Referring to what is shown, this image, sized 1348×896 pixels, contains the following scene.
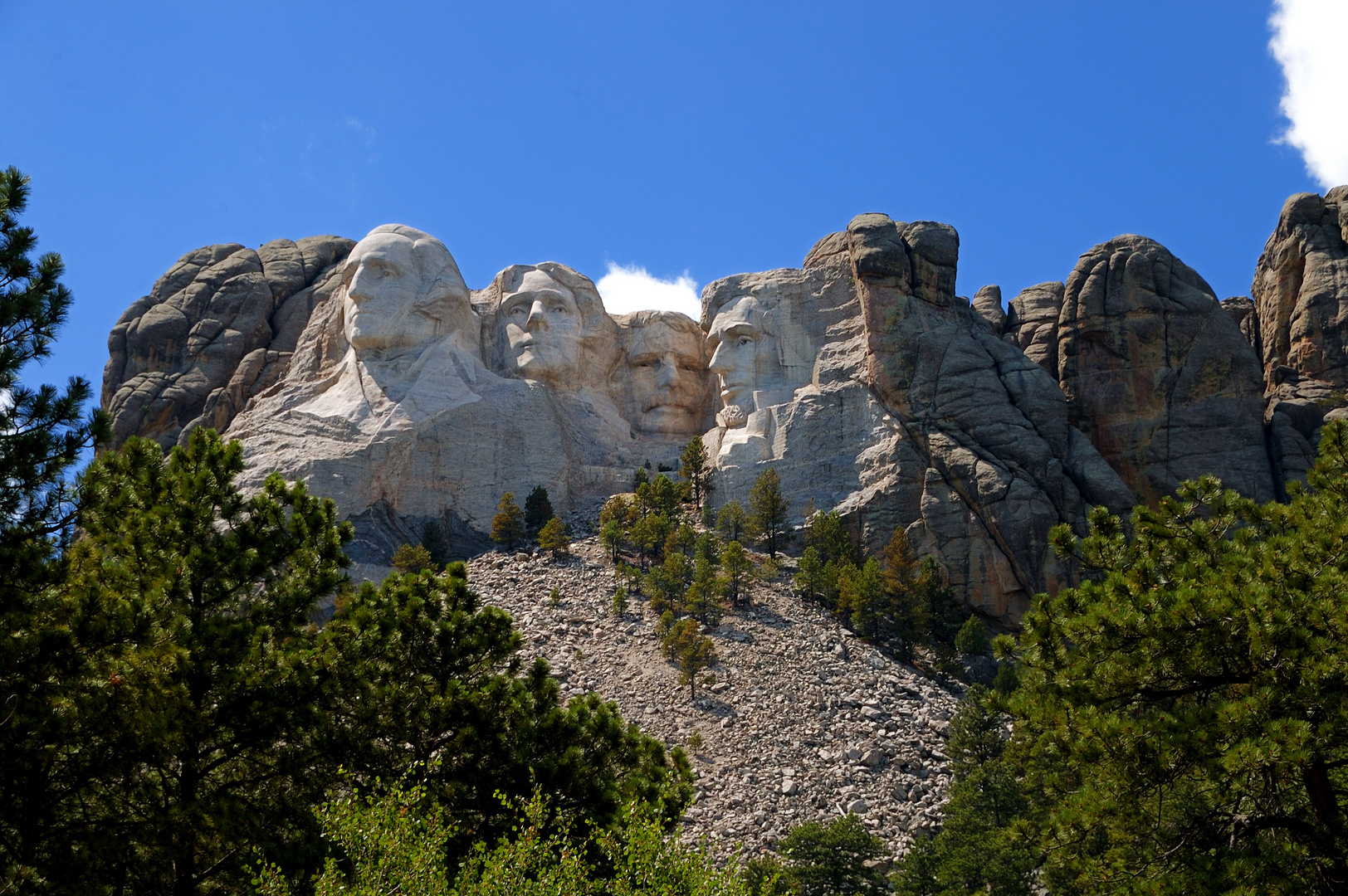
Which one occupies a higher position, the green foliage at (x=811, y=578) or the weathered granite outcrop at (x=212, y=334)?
the weathered granite outcrop at (x=212, y=334)

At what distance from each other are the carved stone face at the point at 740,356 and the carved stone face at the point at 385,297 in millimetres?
13395

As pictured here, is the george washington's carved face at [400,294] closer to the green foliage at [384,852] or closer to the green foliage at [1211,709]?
the green foliage at [1211,709]

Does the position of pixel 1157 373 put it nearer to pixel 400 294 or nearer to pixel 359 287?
pixel 400 294

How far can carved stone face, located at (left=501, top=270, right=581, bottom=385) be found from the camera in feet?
202

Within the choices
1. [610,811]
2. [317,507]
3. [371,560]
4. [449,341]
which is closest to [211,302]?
[449,341]

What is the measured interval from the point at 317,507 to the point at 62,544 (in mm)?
5261

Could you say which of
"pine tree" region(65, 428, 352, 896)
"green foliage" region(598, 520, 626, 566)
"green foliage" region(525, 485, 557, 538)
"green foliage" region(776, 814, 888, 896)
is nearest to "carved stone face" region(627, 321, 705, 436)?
"green foliage" region(525, 485, 557, 538)

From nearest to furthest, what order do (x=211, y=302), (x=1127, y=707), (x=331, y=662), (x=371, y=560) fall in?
1. (x=1127, y=707)
2. (x=331, y=662)
3. (x=371, y=560)
4. (x=211, y=302)

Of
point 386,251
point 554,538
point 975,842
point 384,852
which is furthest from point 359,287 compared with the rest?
point 384,852

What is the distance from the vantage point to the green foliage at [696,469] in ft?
184

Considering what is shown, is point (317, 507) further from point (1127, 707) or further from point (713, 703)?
point (713, 703)

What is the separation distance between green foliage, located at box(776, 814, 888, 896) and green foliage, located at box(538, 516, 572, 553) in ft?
68.5

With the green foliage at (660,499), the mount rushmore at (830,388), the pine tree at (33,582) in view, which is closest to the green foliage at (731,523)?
the green foliage at (660,499)

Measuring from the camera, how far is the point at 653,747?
72.7 feet
